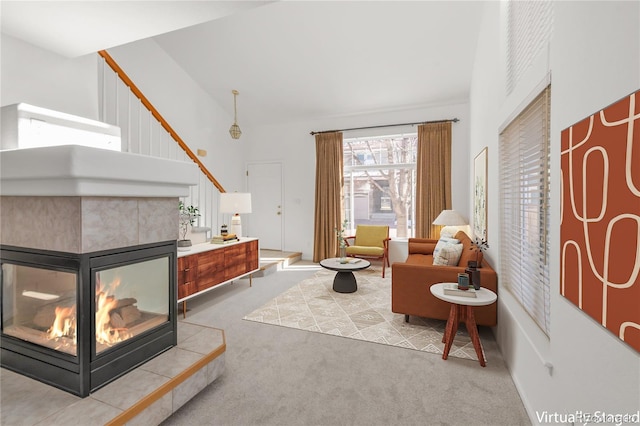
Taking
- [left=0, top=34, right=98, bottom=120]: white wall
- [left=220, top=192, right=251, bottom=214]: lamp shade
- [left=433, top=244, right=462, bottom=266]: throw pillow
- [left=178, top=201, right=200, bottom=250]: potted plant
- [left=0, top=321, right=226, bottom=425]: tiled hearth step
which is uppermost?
[left=0, top=34, right=98, bottom=120]: white wall

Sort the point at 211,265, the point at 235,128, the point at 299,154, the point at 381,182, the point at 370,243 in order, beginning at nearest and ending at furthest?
the point at 211,265, the point at 235,128, the point at 370,243, the point at 381,182, the point at 299,154

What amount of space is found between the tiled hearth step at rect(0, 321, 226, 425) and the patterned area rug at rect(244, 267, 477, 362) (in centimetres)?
128

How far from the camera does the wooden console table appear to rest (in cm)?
328

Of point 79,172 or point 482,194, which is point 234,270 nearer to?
point 79,172

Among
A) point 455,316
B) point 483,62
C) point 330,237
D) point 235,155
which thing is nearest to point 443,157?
point 483,62

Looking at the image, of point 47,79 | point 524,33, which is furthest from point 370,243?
point 47,79

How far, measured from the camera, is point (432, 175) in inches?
213

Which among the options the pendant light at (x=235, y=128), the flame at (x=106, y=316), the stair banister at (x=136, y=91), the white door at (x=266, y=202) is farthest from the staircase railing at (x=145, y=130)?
the flame at (x=106, y=316)

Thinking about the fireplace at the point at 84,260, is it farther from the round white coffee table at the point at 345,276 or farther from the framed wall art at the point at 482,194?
the framed wall art at the point at 482,194

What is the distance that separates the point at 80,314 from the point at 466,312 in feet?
8.52

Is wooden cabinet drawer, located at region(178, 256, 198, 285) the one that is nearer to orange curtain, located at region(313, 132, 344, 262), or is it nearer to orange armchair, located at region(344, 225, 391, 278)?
orange armchair, located at region(344, 225, 391, 278)

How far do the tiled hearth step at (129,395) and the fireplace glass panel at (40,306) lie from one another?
218 millimetres

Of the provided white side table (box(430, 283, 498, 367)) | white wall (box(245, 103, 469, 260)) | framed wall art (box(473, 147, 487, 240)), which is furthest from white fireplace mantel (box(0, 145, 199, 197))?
white wall (box(245, 103, 469, 260))

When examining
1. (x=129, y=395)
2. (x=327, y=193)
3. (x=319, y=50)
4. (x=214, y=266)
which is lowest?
(x=129, y=395)
